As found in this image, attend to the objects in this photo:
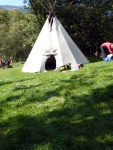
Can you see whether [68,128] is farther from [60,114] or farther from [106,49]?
[106,49]

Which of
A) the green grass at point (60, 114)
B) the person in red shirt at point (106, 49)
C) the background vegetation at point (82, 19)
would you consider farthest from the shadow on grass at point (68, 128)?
the background vegetation at point (82, 19)

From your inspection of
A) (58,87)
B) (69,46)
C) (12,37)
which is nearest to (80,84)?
(58,87)

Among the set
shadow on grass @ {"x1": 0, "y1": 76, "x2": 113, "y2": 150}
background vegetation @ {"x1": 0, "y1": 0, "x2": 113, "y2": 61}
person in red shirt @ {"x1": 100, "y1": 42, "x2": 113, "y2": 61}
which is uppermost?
background vegetation @ {"x1": 0, "y1": 0, "x2": 113, "y2": 61}

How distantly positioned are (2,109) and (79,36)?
25.3m

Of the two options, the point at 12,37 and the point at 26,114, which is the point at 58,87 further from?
the point at 12,37

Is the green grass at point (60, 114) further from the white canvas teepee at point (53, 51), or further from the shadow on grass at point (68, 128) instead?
the white canvas teepee at point (53, 51)

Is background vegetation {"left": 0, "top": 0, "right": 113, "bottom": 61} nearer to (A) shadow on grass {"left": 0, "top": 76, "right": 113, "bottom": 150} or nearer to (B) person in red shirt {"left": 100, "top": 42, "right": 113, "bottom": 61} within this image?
(B) person in red shirt {"left": 100, "top": 42, "right": 113, "bottom": 61}

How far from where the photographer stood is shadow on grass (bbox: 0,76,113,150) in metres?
4.93

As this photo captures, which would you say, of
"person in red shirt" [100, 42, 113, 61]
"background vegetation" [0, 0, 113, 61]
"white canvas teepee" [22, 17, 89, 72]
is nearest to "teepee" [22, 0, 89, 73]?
"white canvas teepee" [22, 17, 89, 72]

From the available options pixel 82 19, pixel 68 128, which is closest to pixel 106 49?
pixel 68 128

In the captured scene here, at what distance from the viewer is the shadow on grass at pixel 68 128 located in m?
4.93

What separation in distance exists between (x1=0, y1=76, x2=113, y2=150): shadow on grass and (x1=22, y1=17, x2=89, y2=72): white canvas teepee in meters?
13.2

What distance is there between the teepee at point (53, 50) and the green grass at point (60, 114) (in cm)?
1122

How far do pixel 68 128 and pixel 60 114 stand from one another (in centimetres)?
76
